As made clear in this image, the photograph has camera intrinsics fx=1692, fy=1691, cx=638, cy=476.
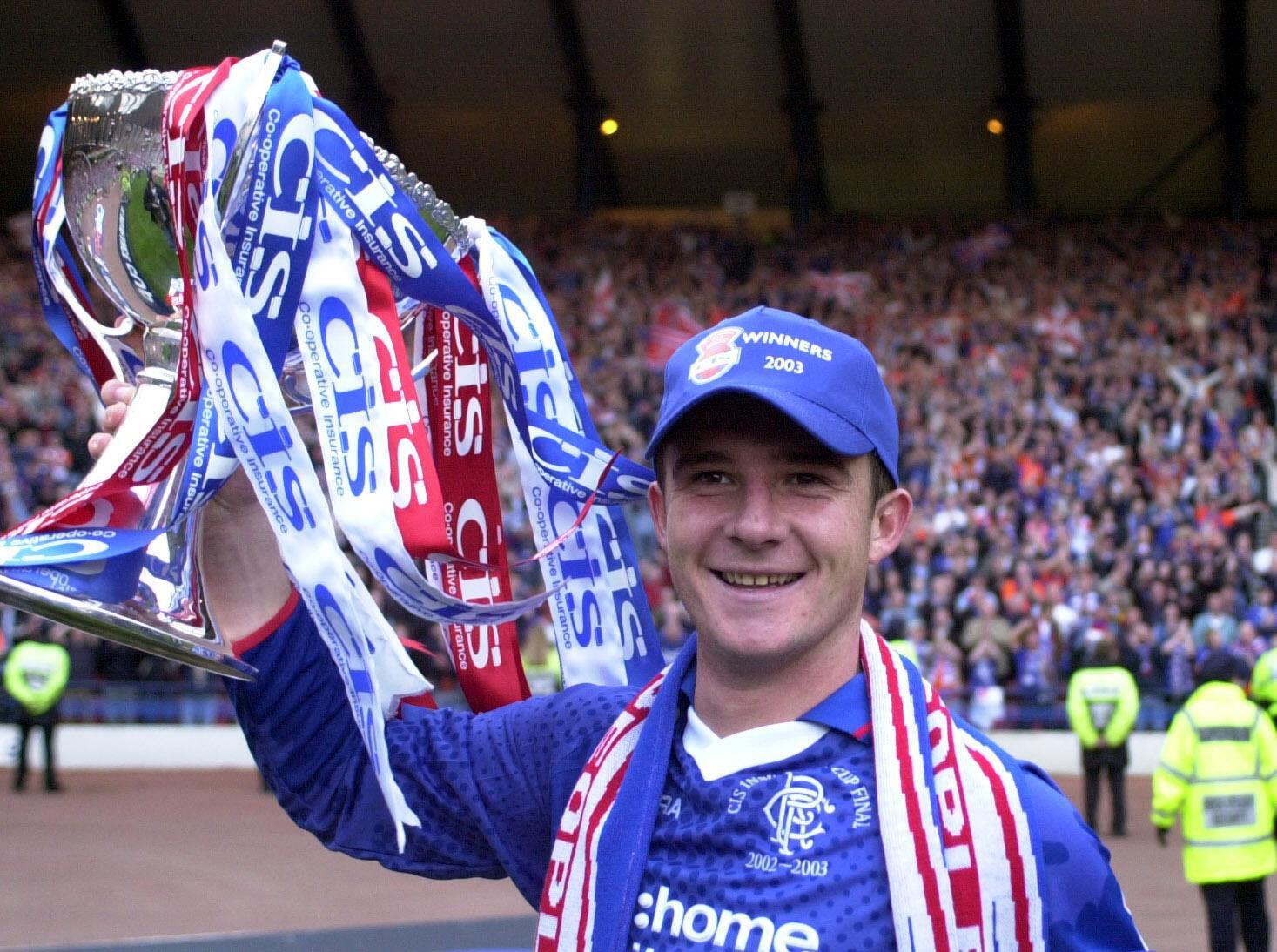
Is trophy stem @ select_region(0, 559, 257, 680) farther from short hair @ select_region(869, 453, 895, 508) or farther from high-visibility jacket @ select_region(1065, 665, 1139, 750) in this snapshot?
high-visibility jacket @ select_region(1065, 665, 1139, 750)

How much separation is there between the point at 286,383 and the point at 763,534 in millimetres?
857

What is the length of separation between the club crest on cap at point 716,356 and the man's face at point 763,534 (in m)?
0.04

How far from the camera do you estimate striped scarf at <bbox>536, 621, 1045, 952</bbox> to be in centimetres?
178

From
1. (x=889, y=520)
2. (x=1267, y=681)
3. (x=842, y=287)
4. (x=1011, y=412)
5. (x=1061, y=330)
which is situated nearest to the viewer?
(x=889, y=520)

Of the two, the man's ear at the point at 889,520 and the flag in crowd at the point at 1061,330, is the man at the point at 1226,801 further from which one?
the flag in crowd at the point at 1061,330

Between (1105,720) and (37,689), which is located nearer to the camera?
(1105,720)

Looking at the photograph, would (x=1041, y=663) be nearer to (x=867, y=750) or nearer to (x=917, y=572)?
(x=917, y=572)

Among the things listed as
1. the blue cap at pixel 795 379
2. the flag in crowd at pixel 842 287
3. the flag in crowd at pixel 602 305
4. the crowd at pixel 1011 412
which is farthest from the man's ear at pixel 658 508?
the flag in crowd at pixel 842 287

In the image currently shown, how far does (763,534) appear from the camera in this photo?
1.91 meters

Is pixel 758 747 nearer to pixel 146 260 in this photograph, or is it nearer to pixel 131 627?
pixel 131 627

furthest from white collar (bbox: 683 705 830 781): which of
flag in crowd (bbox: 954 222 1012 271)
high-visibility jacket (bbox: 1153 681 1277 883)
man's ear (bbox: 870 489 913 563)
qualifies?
flag in crowd (bbox: 954 222 1012 271)

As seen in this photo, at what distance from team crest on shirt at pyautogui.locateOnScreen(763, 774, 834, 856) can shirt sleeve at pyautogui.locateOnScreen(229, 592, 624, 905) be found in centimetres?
32

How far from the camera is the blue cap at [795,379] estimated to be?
6.21ft

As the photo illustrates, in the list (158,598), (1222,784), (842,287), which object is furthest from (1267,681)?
(842,287)
